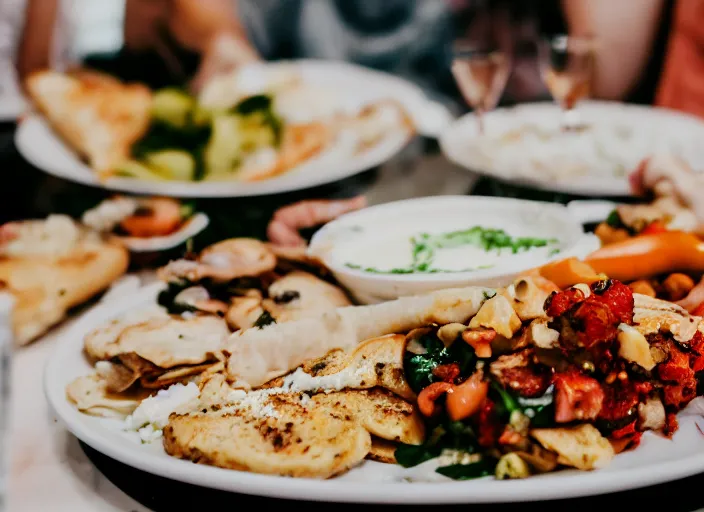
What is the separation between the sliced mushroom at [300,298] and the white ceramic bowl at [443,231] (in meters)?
0.02

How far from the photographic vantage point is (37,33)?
2.67 m

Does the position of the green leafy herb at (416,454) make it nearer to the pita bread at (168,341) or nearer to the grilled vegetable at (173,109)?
the pita bread at (168,341)

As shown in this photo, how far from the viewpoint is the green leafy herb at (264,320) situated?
2.49ft

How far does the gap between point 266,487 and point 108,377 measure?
0.86 ft

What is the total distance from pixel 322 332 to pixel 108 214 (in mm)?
566

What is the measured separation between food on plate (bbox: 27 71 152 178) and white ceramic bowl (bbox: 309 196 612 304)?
634 mm

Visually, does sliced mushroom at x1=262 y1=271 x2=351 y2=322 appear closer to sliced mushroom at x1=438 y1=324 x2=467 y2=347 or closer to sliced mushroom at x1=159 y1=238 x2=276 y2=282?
sliced mushroom at x1=159 y1=238 x2=276 y2=282

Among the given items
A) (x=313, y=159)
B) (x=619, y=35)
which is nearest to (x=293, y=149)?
(x=313, y=159)

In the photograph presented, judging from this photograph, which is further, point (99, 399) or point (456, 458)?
point (99, 399)

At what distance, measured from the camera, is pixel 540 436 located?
0.59m

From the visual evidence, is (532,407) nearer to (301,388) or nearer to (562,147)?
(301,388)

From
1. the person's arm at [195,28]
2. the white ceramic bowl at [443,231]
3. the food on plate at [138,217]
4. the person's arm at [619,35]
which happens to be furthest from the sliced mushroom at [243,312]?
the person's arm at [619,35]

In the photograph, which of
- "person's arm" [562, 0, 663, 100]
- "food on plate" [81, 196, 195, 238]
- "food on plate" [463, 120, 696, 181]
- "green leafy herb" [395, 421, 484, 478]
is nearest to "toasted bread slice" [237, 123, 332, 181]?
"food on plate" [81, 196, 195, 238]

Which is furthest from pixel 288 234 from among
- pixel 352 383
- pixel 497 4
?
pixel 497 4
